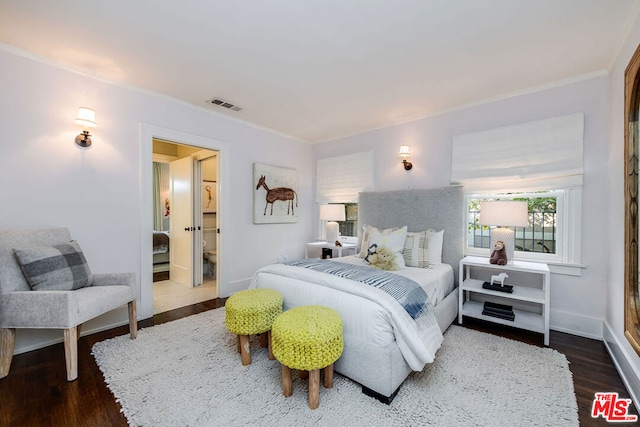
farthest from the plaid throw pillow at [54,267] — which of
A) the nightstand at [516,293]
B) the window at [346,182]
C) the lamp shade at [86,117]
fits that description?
the nightstand at [516,293]

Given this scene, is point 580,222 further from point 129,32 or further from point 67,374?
point 67,374

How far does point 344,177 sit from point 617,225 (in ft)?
10.3

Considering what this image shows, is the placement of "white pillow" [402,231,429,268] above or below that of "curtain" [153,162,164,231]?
below

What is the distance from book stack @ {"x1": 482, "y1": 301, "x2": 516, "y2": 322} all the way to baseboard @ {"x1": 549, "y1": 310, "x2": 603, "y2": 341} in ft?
1.52

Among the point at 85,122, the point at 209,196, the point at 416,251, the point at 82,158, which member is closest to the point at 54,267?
the point at 82,158

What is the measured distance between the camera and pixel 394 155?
3906 millimetres

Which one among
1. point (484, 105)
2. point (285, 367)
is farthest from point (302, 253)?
point (484, 105)

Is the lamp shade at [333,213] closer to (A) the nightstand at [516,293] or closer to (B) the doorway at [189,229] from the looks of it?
(B) the doorway at [189,229]

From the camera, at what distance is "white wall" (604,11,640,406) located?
1.86m

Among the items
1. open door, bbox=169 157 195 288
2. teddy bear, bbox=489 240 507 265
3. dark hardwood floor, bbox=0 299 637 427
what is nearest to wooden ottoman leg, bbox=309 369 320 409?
dark hardwood floor, bbox=0 299 637 427

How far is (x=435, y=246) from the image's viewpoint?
3178mm

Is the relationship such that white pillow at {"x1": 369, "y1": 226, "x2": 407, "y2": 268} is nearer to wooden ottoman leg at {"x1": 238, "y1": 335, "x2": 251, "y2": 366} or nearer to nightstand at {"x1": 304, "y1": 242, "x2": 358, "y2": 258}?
nightstand at {"x1": 304, "y1": 242, "x2": 358, "y2": 258}

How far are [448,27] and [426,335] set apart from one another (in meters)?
2.23

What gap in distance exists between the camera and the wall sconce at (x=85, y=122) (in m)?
2.41
